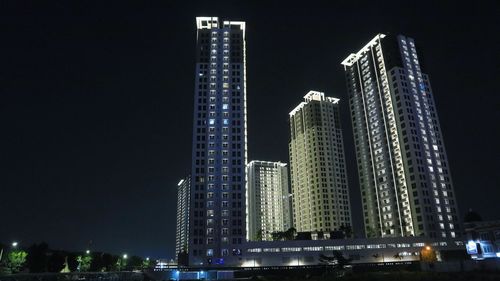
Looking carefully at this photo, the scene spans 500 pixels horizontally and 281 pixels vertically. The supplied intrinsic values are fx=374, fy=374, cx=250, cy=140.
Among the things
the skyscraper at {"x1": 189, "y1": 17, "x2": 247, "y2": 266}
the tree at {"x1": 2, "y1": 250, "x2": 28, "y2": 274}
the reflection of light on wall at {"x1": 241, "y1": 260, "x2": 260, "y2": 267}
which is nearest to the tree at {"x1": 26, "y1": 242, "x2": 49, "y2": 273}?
the tree at {"x1": 2, "y1": 250, "x2": 28, "y2": 274}

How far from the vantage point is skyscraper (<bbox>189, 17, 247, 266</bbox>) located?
430ft

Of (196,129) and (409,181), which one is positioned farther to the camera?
(409,181)

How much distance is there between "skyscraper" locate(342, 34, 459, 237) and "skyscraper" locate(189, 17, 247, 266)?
230 feet

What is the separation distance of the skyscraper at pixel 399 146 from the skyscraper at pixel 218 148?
230ft

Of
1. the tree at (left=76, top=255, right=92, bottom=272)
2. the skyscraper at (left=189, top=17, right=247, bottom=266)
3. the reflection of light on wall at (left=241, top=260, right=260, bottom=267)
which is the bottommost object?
the reflection of light on wall at (left=241, top=260, right=260, bottom=267)

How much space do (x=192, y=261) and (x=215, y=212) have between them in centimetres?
1835

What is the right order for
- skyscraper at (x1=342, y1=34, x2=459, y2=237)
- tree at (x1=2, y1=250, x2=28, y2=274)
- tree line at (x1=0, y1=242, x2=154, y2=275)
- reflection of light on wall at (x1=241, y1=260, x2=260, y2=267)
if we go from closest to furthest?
tree at (x1=2, y1=250, x2=28, y2=274) < tree line at (x1=0, y1=242, x2=154, y2=275) < reflection of light on wall at (x1=241, y1=260, x2=260, y2=267) < skyscraper at (x1=342, y1=34, x2=459, y2=237)

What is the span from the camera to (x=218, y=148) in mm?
142750

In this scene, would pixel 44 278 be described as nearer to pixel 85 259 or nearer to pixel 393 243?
pixel 85 259

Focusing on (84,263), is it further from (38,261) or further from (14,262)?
(14,262)

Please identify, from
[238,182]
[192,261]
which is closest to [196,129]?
[238,182]

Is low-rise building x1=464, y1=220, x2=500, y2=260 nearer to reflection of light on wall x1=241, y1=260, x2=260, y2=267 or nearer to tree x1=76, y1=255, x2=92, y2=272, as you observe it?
reflection of light on wall x1=241, y1=260, x2=260, y2=267

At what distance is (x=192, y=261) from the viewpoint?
127m

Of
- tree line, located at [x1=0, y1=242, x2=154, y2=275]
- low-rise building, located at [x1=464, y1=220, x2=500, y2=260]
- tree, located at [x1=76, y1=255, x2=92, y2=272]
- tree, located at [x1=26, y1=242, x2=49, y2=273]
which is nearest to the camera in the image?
tree line, located at [x1=0, y1=242, x2=154, y2=275]
